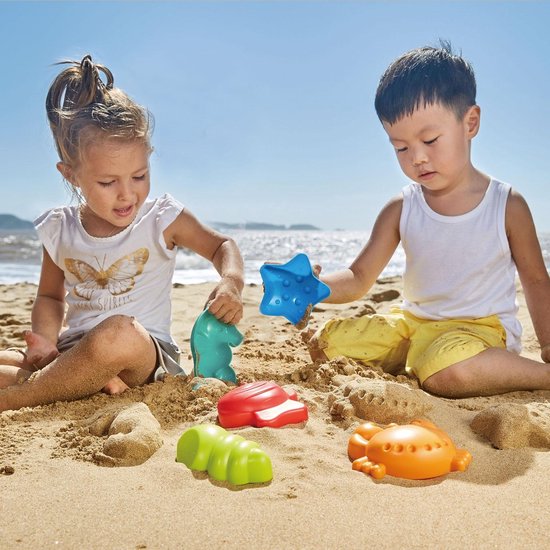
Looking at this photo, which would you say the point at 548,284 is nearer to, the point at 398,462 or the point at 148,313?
the point at 398,462

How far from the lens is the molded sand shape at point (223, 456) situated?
1.53 metres

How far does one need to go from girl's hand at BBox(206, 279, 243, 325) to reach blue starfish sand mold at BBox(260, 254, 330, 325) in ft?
0.36

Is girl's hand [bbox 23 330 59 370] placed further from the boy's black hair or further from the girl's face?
the boy's black hair

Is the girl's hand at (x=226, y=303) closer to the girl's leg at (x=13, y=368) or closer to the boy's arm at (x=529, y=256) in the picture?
the girl's leg at (x=13, y=368)

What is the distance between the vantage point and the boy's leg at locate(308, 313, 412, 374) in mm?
2750

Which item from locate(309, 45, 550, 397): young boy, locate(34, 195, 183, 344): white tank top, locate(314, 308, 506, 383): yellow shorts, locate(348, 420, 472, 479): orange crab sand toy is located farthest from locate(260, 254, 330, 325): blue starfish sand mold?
locate(348, 420, 472, 479): orange crab sand toy

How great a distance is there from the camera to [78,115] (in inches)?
96.1

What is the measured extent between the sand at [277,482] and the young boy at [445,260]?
154 millimetres

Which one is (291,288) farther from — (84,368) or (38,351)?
(38,351)

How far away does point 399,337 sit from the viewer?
279cm

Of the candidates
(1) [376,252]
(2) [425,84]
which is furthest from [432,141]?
(1) [376,252]

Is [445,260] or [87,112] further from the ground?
[87,112]

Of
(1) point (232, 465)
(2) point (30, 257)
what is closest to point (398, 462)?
(1) point (232, 465)

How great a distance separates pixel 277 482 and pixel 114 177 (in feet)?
4.41
